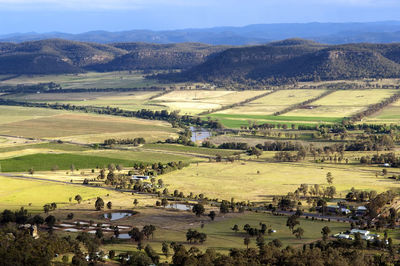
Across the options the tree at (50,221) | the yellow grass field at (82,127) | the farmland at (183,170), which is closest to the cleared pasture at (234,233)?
the farmland at (183,170)

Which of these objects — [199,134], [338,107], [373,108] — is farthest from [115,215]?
[338,107]

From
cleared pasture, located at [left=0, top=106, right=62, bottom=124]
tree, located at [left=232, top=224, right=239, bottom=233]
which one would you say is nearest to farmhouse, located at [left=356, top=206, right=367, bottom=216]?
tree, located at [left=232, top=224, right=239, bottom=233]

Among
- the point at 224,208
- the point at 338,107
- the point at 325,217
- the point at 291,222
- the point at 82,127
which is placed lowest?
the point at 82,127

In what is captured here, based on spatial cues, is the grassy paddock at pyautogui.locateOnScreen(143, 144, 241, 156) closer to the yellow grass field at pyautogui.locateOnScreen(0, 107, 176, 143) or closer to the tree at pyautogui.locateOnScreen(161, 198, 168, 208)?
the yellow grass field at pyautogui.locateOnScreen(0, 107, 176, 143)

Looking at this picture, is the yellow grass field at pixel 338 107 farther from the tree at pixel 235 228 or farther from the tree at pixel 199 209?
the tree at pixel 235 228

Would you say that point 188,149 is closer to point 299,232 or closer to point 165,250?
point 299,232
